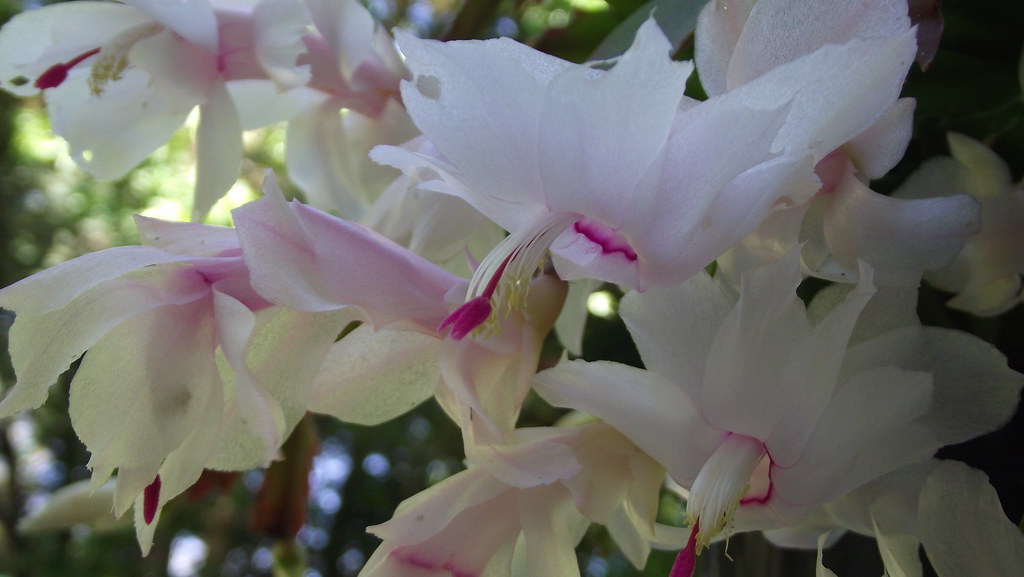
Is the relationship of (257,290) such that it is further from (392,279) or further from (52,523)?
(52,523)

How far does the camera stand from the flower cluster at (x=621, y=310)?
0.22 m

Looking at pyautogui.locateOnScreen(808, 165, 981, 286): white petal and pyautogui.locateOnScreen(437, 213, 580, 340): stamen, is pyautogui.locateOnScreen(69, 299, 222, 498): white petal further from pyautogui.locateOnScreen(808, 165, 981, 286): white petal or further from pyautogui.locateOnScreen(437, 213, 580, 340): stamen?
pyautogui.locateOnScreen(808, 165, 981, 286): white petal

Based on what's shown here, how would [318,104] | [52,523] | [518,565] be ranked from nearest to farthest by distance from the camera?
[518,565] < [318,104] < [52,523]

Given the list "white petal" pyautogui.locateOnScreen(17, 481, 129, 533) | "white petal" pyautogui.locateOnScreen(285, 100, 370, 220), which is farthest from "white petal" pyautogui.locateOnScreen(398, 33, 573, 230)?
"white petal" pyautogui.locateOnScreen(17, 481, 129, 533)

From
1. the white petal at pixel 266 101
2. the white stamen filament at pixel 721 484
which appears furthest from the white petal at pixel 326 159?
the white stamen filament at pixel 721 484

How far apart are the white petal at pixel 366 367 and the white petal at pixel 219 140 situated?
0.15 meters

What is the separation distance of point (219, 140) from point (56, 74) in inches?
2.8

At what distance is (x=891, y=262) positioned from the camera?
26 cm

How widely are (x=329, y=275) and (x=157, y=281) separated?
5 centimetres

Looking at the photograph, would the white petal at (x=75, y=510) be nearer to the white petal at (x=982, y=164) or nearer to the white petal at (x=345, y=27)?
the white petal at (x=345, y=27)

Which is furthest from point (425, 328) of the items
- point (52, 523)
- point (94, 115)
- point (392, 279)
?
point (52, 523)

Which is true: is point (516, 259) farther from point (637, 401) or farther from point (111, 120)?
point (111, 120)

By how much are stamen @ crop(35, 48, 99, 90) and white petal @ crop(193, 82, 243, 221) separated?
2.2 inches

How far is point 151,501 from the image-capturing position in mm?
281
